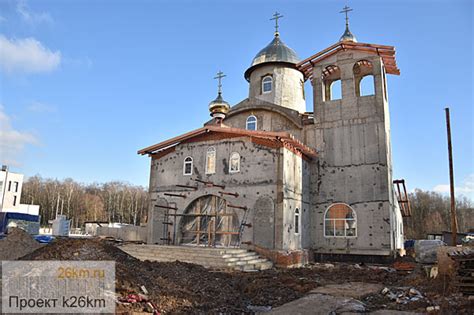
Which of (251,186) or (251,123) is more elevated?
(251,123)

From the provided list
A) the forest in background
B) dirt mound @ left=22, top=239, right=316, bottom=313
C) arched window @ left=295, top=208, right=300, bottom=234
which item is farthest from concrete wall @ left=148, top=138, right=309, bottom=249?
the forest in background

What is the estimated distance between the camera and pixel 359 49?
19.7 metres

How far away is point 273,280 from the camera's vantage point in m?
11.4

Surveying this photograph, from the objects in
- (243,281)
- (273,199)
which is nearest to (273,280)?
(243,281)

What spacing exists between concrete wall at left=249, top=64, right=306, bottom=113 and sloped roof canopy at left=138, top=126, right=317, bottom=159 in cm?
531

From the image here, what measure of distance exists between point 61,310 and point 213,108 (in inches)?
602

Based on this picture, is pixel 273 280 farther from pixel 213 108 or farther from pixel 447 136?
pixel 213 108

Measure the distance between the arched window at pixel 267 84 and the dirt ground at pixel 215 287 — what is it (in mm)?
14047

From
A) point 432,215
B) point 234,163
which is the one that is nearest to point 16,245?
point 234,163

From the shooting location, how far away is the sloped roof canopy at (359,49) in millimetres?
19219

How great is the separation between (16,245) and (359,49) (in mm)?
18761

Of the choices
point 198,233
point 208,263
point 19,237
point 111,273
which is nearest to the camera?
point 111,273

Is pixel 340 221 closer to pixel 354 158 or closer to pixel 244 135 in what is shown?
pixel 354 158

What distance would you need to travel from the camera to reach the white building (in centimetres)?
4762
